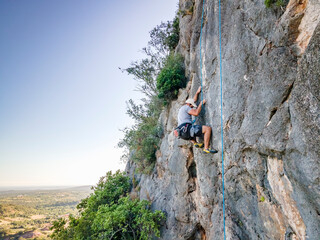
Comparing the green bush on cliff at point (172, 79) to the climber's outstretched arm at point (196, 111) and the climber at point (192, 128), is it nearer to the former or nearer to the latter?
the climber at point (192, 128)

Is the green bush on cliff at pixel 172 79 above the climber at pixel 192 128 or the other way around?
above

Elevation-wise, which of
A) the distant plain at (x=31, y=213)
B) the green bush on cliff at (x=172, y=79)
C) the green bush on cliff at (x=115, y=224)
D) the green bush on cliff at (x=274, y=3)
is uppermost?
the green bush on cliff at (x=172, y=79)

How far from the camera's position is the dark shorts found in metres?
5.73

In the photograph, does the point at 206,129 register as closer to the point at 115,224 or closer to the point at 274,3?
the point at 274,3

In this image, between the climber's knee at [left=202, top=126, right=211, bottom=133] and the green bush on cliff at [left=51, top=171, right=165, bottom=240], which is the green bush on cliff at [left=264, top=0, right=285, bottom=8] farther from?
the green bush on cliff at [left=51, top=171, right=165, bottom=240]

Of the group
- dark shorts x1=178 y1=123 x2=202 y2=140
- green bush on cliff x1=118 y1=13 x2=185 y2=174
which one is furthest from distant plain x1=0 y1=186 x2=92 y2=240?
dark shorts x1=178 y1=123 x2=202 y2=140

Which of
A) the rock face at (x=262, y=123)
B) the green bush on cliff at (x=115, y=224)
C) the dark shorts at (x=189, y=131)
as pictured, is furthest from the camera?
the green bush on cliff at (x=115, y=224)

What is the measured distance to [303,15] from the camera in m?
2.93

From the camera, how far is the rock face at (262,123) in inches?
101

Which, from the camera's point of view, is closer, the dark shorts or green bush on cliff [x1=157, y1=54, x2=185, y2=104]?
the dark shorts

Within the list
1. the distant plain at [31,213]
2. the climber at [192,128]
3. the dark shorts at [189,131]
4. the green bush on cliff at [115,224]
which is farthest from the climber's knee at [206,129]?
the distant plain at [31,213]

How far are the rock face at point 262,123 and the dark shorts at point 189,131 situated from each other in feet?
1.70

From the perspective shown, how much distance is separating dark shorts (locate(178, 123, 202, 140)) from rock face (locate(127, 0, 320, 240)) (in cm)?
52

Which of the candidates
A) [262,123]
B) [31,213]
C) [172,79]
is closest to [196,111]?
[262,123]
